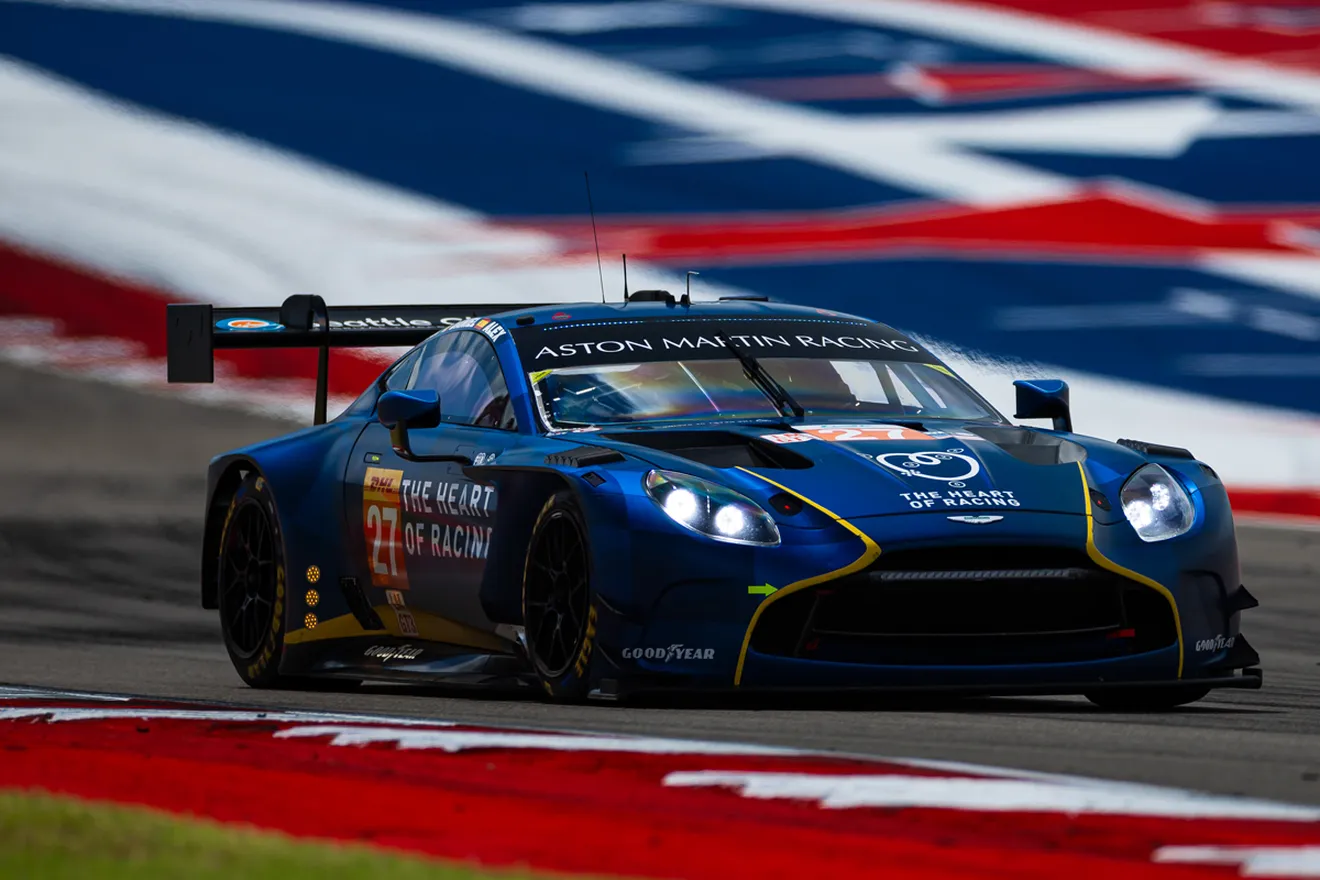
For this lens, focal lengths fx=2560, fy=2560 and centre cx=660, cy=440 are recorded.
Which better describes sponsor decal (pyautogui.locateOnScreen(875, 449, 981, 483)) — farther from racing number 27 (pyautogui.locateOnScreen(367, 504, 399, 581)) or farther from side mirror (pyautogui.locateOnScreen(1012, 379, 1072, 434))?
racing number 27 (pyautogui.locateOnScreen(367, 504, 399, 581))

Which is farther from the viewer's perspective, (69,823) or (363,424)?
(363,424)

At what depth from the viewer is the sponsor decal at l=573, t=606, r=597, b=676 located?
630 centimetres

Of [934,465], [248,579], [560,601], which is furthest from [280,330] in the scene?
[934,465]

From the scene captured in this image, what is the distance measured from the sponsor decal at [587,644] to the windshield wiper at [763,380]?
114 centimetres

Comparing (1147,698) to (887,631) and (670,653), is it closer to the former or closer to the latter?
(887,631)

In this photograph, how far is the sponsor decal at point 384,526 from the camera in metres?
7.57

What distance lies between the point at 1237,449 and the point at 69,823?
1211 cm

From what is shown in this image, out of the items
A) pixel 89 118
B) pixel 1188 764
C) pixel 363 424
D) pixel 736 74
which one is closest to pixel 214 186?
Answer: pixel 89 118

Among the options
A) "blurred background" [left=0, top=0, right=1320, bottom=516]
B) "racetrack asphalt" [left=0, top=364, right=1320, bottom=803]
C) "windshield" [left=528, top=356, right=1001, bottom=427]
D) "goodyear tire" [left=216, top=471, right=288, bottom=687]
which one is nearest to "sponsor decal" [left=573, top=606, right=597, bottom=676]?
"racetrack asphalt" [left=0, top=364, right=1320, bottom=803]

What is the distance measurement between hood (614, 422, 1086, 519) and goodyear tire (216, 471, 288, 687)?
79.9 inches

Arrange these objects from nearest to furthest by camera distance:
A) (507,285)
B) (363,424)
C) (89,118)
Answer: (363,424)
(507,285)
(89,118)

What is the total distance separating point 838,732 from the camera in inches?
220

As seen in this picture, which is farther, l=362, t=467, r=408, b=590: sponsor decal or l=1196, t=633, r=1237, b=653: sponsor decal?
l=362, t=467, r=408, b=590: sponsor decal

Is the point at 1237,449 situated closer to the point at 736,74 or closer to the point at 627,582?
the point at 736,74
